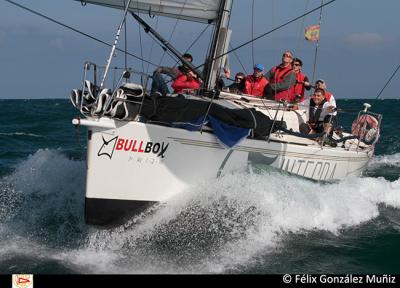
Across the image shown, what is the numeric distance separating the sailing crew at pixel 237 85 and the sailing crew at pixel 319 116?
1216mm

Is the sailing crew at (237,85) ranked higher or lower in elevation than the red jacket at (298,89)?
lower

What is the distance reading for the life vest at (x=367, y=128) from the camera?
11.5 meters

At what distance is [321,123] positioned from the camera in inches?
400

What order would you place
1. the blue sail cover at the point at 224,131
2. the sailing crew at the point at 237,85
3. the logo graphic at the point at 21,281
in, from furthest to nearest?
the sailing crew at the point at 237,85 < the blue sail cover at the point at 224,131 < the logo graphic at the point at 21,281

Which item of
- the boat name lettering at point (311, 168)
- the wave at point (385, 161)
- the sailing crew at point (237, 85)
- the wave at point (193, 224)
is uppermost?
the sailing crew at point (237, 85)

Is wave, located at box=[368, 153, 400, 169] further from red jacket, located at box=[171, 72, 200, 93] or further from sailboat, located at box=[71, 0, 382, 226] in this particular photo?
red jacket, located at box=[171, 72, 200, 93]

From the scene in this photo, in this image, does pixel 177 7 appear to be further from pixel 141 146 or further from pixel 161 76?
pixel 141 146

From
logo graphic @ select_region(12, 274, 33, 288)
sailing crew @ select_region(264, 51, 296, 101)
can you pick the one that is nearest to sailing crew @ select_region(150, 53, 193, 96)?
sailing crew @ select_region(264, 51, 296, 101)

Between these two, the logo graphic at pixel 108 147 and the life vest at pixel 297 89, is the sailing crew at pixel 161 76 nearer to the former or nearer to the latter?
the life vest at pixel 297 89

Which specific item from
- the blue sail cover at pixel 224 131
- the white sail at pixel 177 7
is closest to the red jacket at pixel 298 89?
the white sail at pixel 177 7

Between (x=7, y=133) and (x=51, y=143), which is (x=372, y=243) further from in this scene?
(x=7, y=133)

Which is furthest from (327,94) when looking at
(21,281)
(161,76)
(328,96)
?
(21,281)

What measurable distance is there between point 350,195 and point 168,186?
3.23 meters

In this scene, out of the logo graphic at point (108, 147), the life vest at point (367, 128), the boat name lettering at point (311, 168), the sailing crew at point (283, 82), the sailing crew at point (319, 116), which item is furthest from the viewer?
the life vest at point (367, 128)
